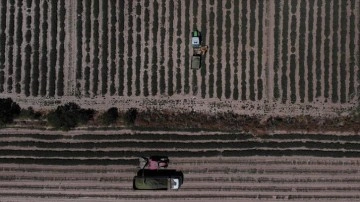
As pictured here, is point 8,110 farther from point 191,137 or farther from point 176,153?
point 191,137

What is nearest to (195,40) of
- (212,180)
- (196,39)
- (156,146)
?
(196,39)

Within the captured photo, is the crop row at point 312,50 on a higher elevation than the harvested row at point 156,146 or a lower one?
higher

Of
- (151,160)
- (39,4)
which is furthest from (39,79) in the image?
(151,160)

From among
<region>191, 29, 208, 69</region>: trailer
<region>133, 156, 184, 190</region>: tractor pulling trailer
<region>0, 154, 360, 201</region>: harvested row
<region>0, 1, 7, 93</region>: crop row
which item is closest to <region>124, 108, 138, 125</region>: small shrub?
<region>133, 156, 184, 190</region>: tractor pulling trailer

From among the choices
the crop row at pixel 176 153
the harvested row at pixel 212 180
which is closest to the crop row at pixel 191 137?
the crop row at pixel 176 153

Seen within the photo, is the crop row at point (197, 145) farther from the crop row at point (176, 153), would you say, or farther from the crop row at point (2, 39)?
the crop row at point (2, 39)

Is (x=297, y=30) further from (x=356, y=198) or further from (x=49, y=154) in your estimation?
(x=49, y=154)
